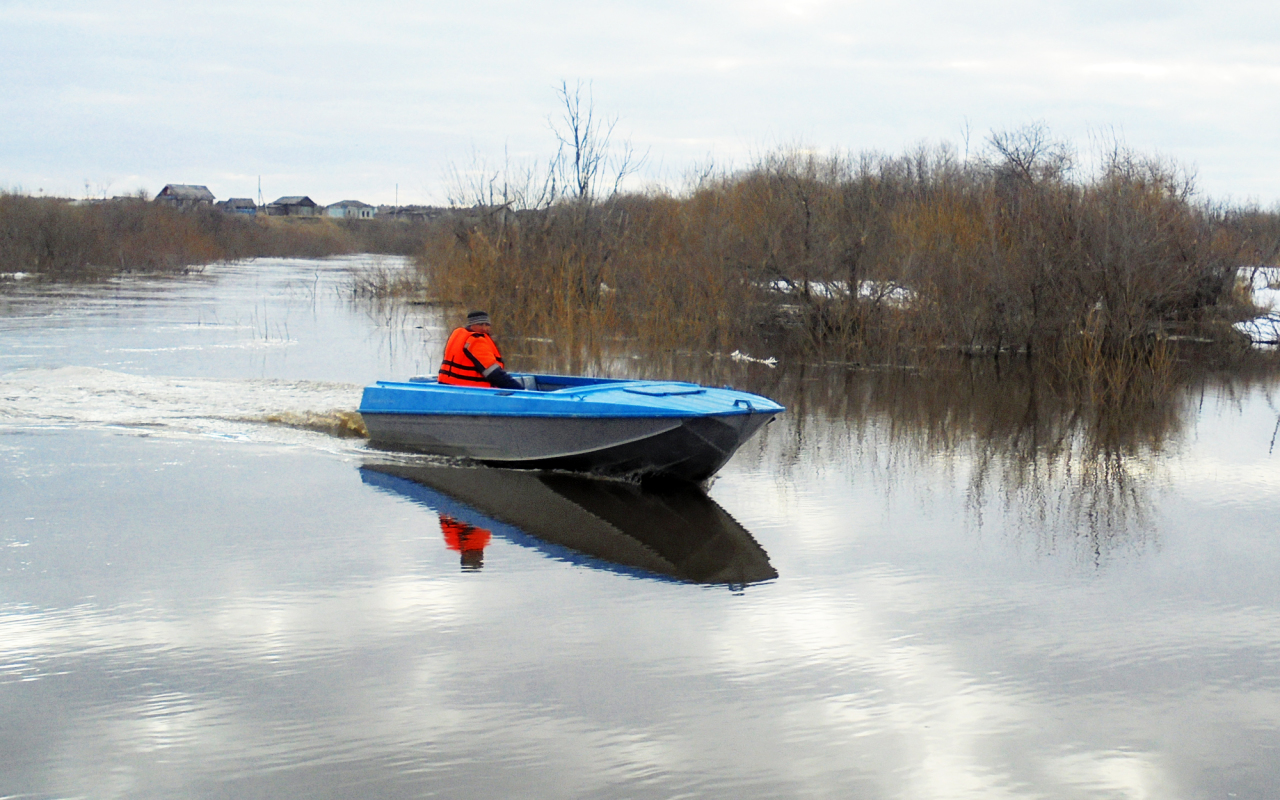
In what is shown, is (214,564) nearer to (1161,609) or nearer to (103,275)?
(1161,609)

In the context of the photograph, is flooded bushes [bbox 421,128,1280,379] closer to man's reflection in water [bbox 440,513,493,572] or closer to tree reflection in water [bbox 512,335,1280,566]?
tree reflection in water [bbox 512,335,1280,566]

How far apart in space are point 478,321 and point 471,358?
375mm

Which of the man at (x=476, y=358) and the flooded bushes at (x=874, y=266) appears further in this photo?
the flooded bushes at (x=874, y=266)

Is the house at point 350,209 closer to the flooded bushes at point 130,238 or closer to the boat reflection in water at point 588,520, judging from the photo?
the flooded bushes at point 130,238

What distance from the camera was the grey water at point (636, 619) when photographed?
496 centimetres

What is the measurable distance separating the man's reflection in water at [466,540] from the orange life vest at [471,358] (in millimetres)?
2285

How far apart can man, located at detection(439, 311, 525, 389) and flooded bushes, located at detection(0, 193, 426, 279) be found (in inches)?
1438

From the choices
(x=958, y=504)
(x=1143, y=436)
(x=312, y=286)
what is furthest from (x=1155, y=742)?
(x=312, y=286)

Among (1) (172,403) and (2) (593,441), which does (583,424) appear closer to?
(2) (593,441)

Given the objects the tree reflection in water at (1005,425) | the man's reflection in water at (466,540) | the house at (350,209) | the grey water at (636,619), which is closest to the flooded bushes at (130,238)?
the tree reflection in water at (1005,425)

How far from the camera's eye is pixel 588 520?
9508mm

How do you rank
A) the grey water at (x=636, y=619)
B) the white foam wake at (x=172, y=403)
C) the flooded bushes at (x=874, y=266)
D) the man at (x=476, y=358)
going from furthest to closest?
the flooded bushes at (x=874, y=266) < the white foam wake at (x=172, y=403) < the man at (x=476, y=358) < the grey water at (x=636, y=619)

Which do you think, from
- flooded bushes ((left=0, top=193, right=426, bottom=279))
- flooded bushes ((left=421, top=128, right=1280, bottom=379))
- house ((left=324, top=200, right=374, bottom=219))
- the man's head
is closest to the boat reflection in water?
the man's head

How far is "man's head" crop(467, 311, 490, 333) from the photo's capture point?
1127cm
